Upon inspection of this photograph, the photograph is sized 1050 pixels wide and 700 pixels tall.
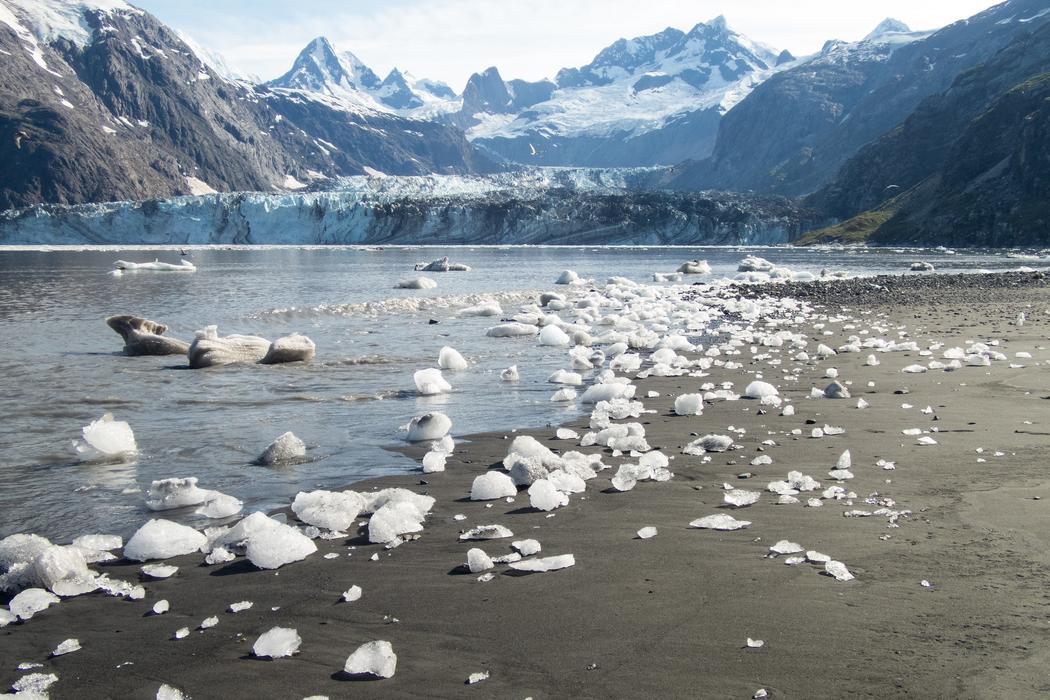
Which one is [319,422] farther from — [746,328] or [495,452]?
[746,328]

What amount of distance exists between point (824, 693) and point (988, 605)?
1301 mm

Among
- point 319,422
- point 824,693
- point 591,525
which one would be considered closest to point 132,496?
point 319,422

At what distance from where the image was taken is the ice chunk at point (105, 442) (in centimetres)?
790

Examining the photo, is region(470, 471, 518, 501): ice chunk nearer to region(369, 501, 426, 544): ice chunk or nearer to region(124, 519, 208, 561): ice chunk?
region(369, 501, 426, 544): ice chunk

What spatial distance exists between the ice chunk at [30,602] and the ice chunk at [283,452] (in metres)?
3.05

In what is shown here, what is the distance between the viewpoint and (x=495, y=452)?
8031mm

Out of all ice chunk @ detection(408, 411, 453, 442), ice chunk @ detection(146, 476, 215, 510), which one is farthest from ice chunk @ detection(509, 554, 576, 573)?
ice chunk @ detection(408, 411, 453, 442)

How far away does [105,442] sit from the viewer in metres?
7.98

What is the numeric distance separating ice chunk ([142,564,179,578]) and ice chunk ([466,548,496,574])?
180cm

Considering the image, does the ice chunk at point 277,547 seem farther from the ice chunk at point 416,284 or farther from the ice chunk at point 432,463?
the ice chunk at point 416,284

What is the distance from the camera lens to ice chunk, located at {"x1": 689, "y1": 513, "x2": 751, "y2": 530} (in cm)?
553

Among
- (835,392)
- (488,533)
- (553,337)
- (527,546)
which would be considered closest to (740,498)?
(527,546)

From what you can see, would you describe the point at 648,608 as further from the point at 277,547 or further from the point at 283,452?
the point at 283,452

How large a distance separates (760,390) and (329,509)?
615 cm
